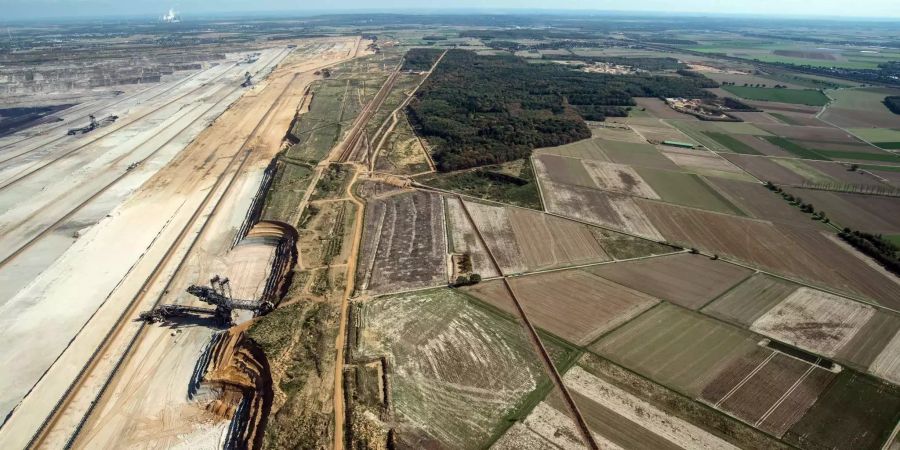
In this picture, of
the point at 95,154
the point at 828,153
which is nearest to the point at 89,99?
the point at 95,154

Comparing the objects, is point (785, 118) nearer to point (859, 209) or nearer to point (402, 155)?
point (859, 209)

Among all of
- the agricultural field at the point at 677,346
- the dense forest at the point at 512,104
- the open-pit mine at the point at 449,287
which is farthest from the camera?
the dense forest at the point at 512,104

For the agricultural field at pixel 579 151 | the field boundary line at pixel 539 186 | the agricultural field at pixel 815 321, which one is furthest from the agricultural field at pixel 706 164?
the agricultural field at pixel 815 321

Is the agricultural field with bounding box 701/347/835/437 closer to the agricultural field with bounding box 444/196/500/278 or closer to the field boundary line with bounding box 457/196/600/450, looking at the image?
the field boundary line with bounding box 457/196/600/450

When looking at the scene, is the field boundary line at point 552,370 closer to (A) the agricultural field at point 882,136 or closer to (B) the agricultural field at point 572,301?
(B) the agricultural field at point 572,301

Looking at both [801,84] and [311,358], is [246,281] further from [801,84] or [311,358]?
[801,84]

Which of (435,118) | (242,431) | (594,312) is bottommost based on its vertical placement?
(242,431)
